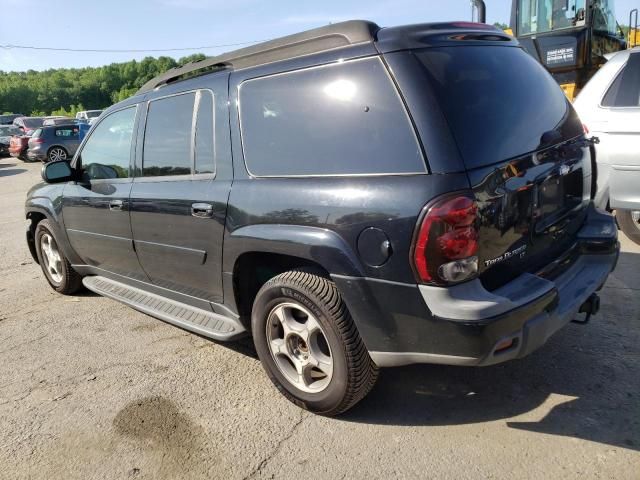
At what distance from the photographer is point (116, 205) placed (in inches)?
159

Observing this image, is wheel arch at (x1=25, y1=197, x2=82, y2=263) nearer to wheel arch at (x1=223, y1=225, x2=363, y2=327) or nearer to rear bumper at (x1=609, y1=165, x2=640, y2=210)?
wheel arch at (x1=223, y1=225, x2=363, y2=327)

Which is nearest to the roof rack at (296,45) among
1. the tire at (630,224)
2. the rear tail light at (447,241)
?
the rear tail light at (447,241)

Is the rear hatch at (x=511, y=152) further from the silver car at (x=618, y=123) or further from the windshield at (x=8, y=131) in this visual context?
the windshield at (x=8, y=131)

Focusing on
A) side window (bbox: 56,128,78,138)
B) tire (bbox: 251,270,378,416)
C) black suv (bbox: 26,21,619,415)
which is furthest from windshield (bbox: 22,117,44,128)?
tire (bbox: 251,270,378,416)

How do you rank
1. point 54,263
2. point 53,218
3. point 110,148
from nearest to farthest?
point 110,148
point 53,218
point 54,263

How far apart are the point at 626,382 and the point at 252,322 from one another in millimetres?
2142

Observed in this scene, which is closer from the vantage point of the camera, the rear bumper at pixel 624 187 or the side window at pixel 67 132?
the rear bumper at pixel 624 187

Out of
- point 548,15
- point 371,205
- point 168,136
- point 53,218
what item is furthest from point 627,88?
point 53,218

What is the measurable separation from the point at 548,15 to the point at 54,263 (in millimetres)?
7988

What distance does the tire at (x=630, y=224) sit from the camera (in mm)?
5535

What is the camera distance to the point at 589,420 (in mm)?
2689

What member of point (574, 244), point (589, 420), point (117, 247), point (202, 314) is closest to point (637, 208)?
point (574, 244)

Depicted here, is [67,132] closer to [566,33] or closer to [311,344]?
[566,33]

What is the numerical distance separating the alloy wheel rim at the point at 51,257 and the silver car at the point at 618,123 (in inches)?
207
